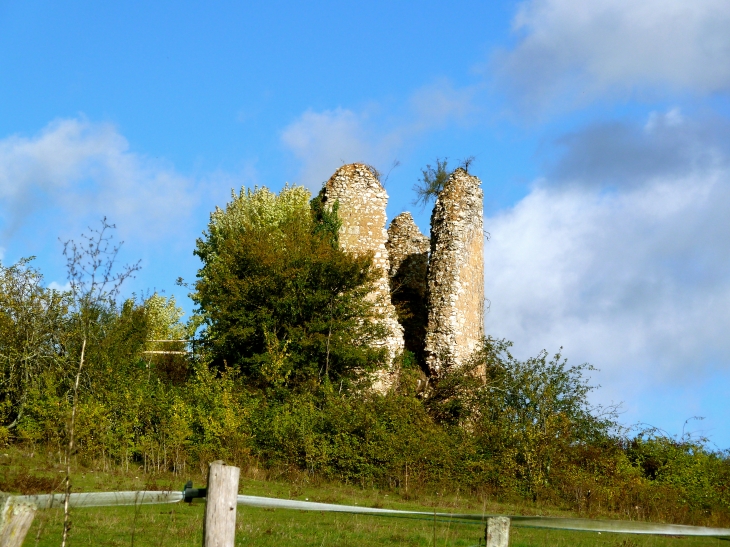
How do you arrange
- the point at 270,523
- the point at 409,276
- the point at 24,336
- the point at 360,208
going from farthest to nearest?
1. the point at 409,276
2. the point at 360,208
3. the point at 24,336
4. the point at 270,523

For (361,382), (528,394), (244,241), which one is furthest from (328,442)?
(244,241)

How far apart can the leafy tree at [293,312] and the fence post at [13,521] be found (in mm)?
21772

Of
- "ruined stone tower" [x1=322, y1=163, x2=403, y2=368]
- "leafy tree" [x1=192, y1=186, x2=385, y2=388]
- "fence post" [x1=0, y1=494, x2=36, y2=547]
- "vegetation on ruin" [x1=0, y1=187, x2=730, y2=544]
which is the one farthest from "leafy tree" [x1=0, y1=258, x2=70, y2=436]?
"fence post" [x1=0, y1=494, x2=36, y2=547]

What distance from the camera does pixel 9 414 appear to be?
83.0ft

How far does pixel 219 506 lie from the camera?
20.6 feet

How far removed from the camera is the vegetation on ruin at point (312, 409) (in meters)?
23.9

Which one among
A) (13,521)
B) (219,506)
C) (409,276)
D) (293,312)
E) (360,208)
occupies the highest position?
(360,208)

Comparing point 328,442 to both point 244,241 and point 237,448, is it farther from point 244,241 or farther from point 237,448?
point 244,241

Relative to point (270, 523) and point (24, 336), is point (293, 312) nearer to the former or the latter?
point (24, 336)

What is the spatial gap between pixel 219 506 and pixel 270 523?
907 cm

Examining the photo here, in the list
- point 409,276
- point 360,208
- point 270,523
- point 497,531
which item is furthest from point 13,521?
point 409,276

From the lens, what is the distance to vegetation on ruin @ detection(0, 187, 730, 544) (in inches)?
939

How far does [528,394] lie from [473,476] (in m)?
4.85

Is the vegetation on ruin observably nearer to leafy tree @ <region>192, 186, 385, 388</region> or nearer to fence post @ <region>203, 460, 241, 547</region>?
leafy tree @ <region>192, 186, 385, 388</region>
